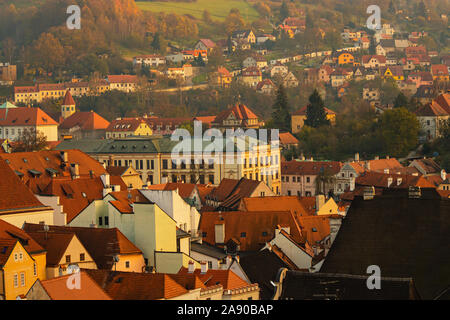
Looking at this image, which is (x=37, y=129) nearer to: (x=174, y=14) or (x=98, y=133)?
(x=98, y=133)

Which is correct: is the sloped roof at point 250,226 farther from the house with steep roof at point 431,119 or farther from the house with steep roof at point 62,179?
the house with steep roof at point 431,119

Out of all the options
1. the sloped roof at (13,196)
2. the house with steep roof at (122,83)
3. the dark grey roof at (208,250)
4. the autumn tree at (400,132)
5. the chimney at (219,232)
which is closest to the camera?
the sloped roof at (13,196)

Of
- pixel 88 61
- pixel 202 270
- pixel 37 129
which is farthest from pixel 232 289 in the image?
pixel 88 61

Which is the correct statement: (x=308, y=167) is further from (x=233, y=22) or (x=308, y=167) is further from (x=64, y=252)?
(x=233, y=22)

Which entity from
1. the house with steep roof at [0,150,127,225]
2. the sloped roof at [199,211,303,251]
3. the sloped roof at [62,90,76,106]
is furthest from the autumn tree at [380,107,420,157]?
the sloped roof at [62,90,76,106]

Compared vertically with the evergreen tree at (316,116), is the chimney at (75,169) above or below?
below

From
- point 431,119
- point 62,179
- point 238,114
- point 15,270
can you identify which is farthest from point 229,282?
point 238,114

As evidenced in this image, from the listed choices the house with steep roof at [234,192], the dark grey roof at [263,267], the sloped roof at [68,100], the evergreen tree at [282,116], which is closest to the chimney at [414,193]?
the dark grey roof at [263,267]
